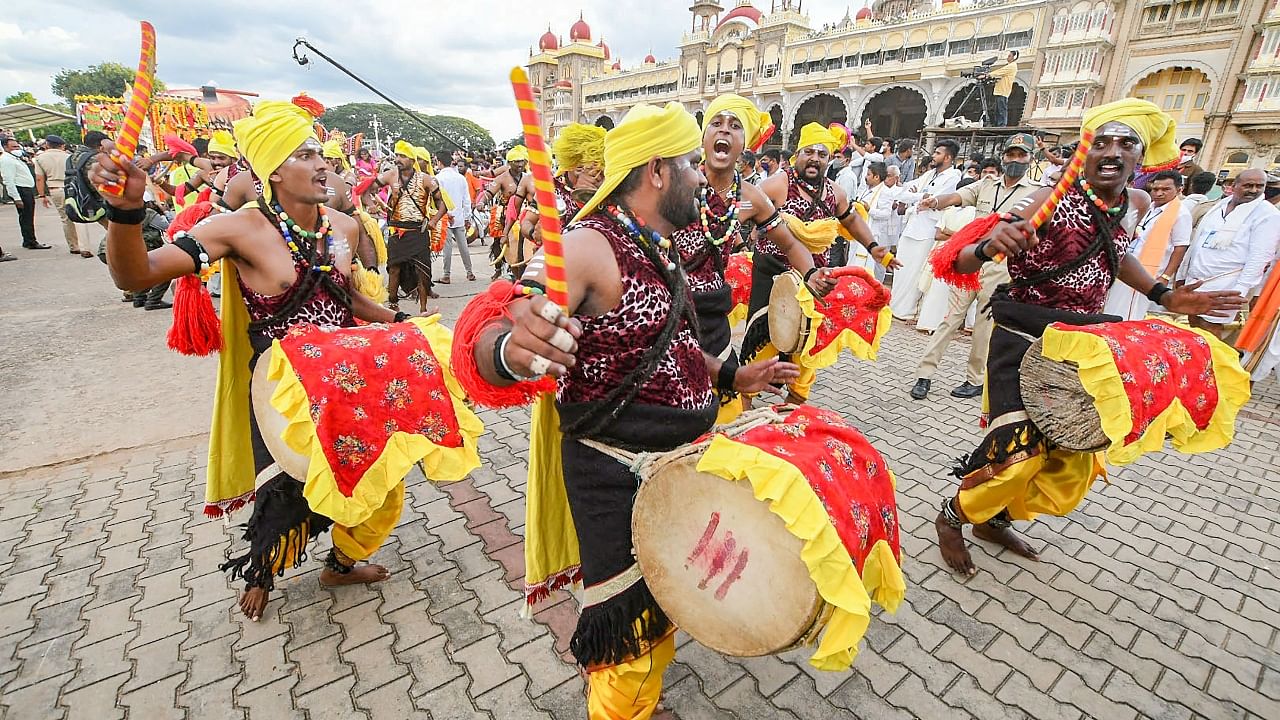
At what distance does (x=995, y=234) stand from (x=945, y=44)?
37962mm

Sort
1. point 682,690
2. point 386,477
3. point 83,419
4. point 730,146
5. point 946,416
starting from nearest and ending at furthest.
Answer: point 386,477, point 682,690, point 730,146, point 83,419, point 946,416

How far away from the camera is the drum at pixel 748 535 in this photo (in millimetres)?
1620

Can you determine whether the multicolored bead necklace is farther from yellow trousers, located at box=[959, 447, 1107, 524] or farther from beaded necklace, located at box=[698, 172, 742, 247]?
beaded necklace, located at box=[698, 172, 742, 247]

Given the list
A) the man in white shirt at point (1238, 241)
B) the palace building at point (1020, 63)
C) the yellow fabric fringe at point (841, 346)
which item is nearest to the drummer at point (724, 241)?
the yellow fabric fringe at point (841, 346)

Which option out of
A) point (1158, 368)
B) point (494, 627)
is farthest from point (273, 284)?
point (1158, 368)

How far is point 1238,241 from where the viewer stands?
6.57 m

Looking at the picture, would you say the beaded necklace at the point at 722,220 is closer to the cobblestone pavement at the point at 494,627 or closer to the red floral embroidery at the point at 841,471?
the red floral embroidery at the point at 841,471

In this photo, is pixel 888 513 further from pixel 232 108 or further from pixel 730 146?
pixel 232 108

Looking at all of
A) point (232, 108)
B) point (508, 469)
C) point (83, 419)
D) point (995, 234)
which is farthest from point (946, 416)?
point (232, 108)

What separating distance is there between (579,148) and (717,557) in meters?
4.44

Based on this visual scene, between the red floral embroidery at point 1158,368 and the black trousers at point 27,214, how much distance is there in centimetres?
1764

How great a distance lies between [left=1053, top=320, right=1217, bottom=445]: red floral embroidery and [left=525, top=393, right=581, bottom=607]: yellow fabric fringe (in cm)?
246

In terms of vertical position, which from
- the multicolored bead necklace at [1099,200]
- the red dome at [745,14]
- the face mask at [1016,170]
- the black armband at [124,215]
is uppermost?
the red dome at [745,14]

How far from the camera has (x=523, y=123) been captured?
1.19m
